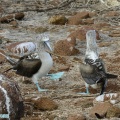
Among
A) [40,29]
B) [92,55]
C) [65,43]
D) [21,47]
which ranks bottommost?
[40,29]

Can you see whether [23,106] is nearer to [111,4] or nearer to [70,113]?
[70,113]

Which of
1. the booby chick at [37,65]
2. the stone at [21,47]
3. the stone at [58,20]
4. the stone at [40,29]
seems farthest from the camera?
the stone at [58,20]

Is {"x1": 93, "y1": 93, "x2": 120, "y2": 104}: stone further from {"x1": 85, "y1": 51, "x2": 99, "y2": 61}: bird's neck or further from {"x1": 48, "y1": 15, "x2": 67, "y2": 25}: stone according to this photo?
{"x1": 48, "y1": 15, "x2": 67, "y2": 25}: stone

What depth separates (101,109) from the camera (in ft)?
21.6

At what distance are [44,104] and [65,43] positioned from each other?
340cm

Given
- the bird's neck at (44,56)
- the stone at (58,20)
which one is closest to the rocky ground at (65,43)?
the stone at (58,20)

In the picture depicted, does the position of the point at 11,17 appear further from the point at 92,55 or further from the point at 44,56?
the point at 92,55

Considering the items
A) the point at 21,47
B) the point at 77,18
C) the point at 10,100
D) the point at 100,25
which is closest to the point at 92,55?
the point at 10,100

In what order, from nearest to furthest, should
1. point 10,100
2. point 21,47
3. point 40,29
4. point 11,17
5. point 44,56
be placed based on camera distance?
point 10,100 < point 44,56 < point 21,47 < point 40,29 < point 11,17

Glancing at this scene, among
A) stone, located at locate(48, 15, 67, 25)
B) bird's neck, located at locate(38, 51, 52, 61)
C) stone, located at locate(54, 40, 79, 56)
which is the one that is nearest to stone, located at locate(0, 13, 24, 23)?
stone, located at locate(48, 15, 67, 25)

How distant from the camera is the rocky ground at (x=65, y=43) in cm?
692

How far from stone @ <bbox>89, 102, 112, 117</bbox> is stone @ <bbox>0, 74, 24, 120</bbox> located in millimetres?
832

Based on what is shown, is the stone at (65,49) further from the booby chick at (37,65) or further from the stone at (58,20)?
the stone at (58,20)

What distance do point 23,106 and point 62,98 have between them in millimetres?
1082
